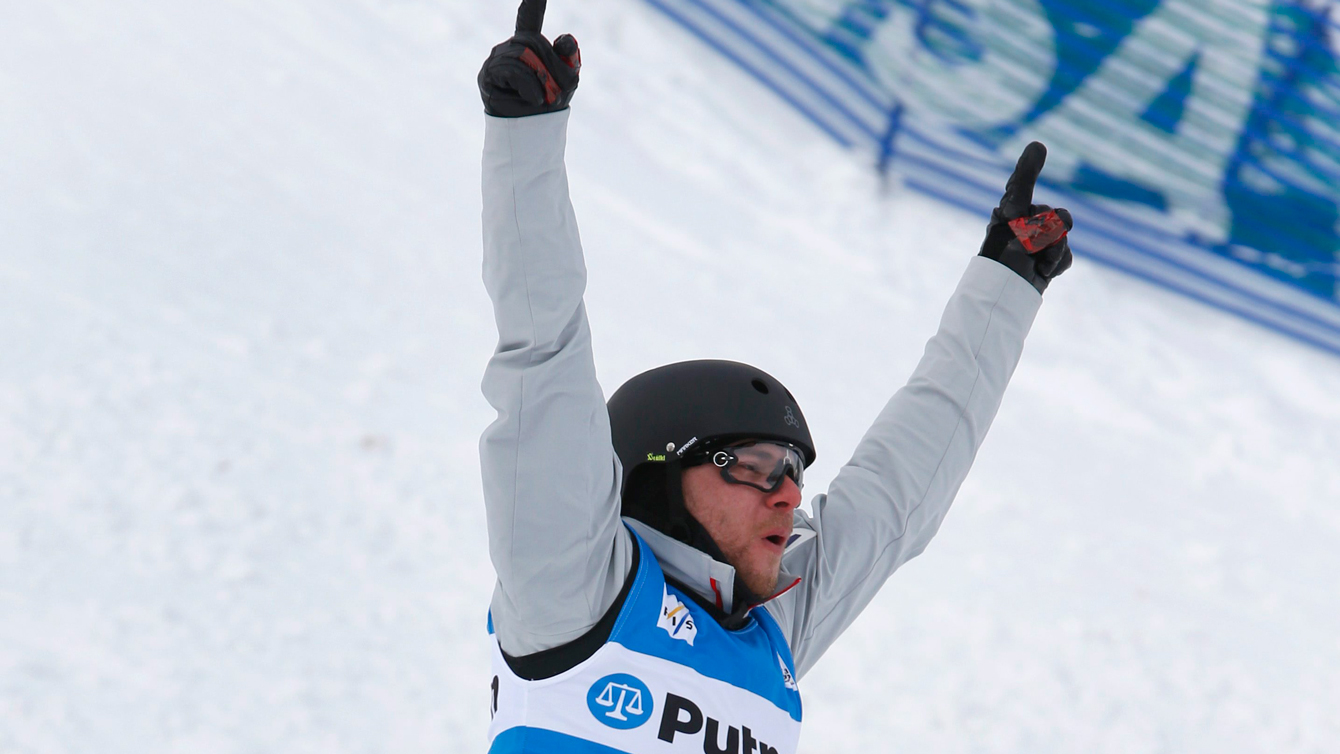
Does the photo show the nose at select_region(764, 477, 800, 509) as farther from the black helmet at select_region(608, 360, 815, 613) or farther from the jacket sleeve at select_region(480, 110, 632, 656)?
the jacket sleeve at select_region(480, 110, 632, 656)

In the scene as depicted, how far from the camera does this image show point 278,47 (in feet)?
16.9

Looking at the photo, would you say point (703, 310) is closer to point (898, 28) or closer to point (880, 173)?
point (880, 173)

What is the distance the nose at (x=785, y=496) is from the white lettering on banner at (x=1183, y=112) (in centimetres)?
369

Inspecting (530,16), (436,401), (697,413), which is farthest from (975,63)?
(530,16)

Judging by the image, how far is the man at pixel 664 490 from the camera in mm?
1499

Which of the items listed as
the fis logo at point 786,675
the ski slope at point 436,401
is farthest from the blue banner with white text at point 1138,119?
the fis logo at point 786,675

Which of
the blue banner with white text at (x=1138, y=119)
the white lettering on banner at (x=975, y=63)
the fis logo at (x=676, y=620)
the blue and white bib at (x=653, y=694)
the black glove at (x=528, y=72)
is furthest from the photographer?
the white lettering on banner at (x=975, y=63)

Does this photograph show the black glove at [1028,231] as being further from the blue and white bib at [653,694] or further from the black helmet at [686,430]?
the blue and white bib at [653,694]

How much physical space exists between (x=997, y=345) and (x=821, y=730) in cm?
134

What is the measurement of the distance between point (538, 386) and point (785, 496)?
61cm

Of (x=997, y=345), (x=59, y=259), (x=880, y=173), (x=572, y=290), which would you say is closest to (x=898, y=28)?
(x=880, y=173)

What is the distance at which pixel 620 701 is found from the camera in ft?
5.36

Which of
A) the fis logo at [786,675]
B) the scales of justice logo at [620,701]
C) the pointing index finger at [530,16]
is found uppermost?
the pointing index finger at [530,16]

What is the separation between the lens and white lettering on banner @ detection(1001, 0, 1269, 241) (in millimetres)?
4844
